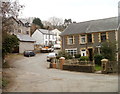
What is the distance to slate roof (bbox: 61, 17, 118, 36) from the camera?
31.0 meters

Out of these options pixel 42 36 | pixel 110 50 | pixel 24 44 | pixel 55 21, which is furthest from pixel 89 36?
pixel 55 21

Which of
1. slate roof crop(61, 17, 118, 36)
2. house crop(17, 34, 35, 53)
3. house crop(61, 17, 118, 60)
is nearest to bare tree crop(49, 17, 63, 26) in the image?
house crop(17, 34, 35, 53)

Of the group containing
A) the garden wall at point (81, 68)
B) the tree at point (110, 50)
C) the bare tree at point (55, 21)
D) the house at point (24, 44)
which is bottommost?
the garden wall at point (81, 68)

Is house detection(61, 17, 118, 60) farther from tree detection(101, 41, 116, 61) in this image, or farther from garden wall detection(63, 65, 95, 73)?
garden wall detection(63, 65, 95, 73)

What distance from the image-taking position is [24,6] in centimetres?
1827

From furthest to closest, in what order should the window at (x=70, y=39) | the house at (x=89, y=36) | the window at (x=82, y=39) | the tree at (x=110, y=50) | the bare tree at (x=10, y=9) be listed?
the window at (x=70, y=39) → the window at (x=82, y=39) → the house at (x=89, y=36) → the tree at (x=110, y=50) → the bare tree at (x=10, y=9)

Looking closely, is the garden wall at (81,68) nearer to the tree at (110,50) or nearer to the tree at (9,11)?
the tree at (110,50)

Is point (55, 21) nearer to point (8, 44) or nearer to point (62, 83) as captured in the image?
point (8, 44)

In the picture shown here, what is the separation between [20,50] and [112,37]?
22.8m

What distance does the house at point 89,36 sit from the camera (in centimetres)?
3071

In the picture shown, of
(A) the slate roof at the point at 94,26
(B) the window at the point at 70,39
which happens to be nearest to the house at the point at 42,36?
(A) the slate roof at the point at 94,26

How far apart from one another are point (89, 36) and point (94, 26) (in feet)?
8.31

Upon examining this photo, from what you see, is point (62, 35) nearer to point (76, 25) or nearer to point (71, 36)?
point (71, 36)

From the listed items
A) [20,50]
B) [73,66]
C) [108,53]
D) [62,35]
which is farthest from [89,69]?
[20,50]
